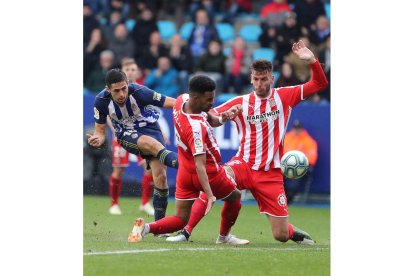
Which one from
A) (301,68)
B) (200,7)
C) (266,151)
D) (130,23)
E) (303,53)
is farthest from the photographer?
(200,7)

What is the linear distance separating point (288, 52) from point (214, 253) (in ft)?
25.0

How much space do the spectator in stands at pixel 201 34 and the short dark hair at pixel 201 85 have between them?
861 centimetres

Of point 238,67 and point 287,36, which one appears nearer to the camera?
point 287,36

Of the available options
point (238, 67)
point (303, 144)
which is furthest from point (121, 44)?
point (303, 144)

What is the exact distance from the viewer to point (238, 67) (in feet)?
54.8

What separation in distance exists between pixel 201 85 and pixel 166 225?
1.38 metres

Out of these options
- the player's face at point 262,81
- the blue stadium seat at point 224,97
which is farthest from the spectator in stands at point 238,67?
the player's face at point 262,81

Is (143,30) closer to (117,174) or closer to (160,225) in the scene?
(117,174)

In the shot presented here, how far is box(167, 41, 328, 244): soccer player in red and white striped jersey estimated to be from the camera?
9.52 meters

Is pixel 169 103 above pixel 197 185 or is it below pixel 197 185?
above

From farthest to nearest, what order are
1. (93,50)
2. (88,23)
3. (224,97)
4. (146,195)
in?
(88,23), (93,50), (224,97), (146,195)

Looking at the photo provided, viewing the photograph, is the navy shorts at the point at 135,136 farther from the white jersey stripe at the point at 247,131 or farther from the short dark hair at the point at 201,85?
the short dark hair at the point at 201,85

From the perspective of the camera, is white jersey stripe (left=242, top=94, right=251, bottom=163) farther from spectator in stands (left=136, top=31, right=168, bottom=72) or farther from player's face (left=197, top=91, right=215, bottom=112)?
spectator in stands (left=136, top=31, right=168, bottom=72)

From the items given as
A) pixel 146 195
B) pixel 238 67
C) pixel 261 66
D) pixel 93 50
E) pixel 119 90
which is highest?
pixel 93 50
